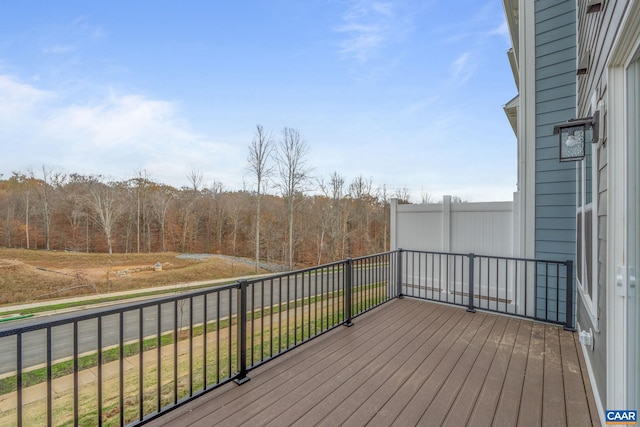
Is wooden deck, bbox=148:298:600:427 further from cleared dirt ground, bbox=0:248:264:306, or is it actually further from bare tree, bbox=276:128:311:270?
cleared dirt ground, bbox=0:248:264:306

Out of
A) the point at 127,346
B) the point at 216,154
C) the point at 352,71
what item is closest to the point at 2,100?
the point at 216,154

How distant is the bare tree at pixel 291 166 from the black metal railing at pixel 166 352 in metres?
10.6

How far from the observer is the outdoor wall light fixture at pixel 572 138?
7.67 feet

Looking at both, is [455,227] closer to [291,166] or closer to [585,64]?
[585,64]

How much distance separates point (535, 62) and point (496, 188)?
12.5 metres

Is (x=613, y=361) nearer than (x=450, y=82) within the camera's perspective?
Yes

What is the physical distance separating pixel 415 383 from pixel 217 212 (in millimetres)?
25516

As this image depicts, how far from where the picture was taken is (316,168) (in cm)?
1753

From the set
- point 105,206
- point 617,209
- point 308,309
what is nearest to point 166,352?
point 308,309

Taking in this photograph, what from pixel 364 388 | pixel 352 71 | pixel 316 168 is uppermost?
pixel 352 71

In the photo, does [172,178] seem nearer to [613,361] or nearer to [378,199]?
[378,199]

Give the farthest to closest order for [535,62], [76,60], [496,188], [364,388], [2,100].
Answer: [496,188], [2,100], [76,60], [535,62], [364,388]

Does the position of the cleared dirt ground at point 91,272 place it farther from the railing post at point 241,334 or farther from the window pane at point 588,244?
the window pane at point 588,244

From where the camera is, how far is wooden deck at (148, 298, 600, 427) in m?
1.91
